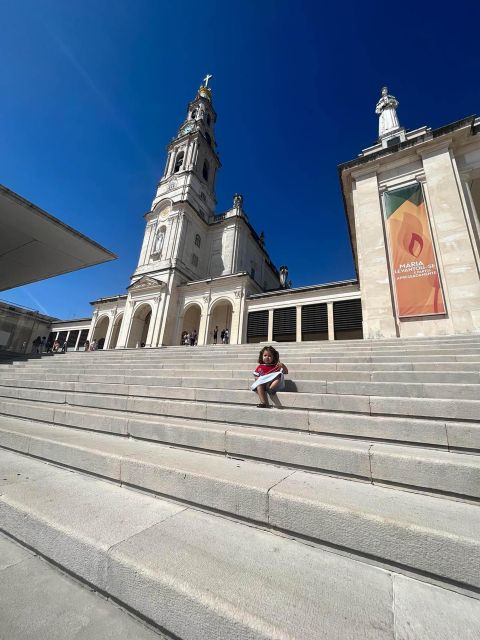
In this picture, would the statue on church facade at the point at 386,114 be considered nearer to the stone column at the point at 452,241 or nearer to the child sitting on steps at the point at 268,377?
the stone column at the point at 452,241

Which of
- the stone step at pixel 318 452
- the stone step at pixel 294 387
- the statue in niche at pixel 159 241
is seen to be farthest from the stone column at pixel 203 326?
the stone step at pixel 318 452

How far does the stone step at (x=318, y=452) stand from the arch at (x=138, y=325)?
21.9 metres

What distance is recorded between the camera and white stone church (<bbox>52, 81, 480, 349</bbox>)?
32.6ft

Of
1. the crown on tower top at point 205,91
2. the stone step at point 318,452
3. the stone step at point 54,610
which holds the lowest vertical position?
the stone step at point 54,610

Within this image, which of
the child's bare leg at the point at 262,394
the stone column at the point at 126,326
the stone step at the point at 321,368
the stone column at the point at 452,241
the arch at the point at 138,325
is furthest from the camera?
the arch at the point at 138,325

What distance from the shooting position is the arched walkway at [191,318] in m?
25.3

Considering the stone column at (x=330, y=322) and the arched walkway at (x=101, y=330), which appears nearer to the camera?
the stone column at (x=330, y=322)

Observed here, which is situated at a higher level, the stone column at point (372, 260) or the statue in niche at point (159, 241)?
the statue in niche at point (159, 241)

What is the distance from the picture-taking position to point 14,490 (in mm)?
2275

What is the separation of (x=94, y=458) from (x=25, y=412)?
10.6ft

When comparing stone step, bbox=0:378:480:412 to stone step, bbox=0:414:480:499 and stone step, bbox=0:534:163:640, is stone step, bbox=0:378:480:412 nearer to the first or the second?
stone step, bbox=0:414:480:499

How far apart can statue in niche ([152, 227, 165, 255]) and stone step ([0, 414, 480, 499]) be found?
25244 millimetres

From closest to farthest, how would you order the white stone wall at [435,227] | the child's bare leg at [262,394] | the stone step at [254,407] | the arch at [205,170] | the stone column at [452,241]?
the stone step at [254,407]
the child's bare leg at [262,394]
the stone column at [452,241]
the white stone wall at [435,227]
the arch at [205,170]

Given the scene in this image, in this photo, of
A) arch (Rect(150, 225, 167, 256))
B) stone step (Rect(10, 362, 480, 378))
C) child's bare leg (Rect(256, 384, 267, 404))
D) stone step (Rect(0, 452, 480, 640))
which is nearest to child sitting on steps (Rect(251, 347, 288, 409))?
child's bare leg (Rect(256, 384, 267, 404))
